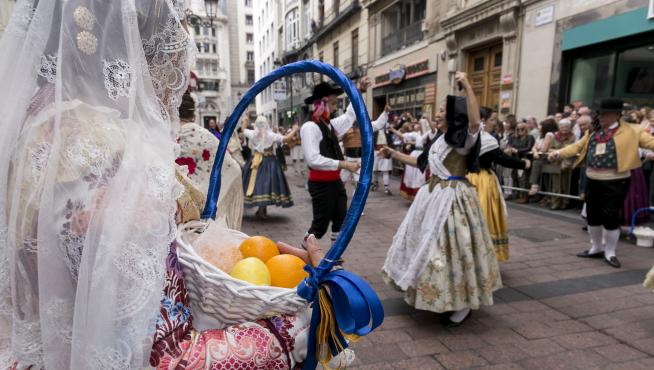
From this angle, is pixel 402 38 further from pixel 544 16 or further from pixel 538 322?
pixel 538 322

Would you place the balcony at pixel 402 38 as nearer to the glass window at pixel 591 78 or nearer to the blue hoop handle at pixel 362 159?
the glass window at pixel 591 78

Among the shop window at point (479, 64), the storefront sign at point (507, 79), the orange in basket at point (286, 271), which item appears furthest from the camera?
the shop window at point (479, 64)

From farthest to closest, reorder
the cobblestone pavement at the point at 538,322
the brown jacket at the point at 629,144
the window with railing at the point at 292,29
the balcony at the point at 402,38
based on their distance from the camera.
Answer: the window with railing at the point at 292,29, the balcony at the point at 402,38, the brown jacket at the point at 629,144, the cobblestone pavement at the point at 538,322

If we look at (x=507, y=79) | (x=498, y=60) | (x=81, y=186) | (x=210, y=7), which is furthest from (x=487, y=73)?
(x=81, y=186)

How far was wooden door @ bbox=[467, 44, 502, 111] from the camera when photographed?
10555 millimetres

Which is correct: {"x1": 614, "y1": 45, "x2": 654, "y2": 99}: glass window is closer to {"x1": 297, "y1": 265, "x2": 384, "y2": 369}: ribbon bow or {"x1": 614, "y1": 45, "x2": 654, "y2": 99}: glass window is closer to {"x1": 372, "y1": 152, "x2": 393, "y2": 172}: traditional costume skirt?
{"x1": 372, "y1": 152, "x2": 393, "y2": 172}: traditional costume skirt

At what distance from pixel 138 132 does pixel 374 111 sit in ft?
59.6

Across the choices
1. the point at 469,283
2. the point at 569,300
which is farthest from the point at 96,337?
the point at 569,300

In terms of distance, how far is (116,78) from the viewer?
908 millimetres

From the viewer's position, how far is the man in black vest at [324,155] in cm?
390

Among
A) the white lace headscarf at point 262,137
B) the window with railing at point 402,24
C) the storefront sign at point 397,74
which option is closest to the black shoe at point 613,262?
the white lace headscarf at point 262,137

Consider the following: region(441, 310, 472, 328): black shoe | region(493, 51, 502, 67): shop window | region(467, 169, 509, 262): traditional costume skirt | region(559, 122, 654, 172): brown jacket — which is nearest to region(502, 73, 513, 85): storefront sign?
region(493, 51, 502, 67): shop window

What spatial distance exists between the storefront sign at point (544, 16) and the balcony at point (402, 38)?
541 centimetres

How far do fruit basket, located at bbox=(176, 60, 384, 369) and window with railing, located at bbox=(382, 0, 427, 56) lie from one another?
1436 centimetres
